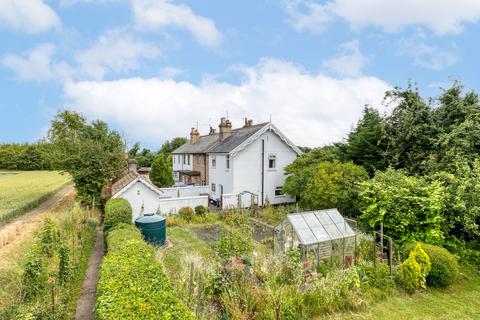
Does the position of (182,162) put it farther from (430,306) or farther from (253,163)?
(430,306)

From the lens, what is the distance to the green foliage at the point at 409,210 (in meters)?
11.0

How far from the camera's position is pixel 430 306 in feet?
26.8

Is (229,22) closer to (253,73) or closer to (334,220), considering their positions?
(253,73)

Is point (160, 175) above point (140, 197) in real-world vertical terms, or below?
above

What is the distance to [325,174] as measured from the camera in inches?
655

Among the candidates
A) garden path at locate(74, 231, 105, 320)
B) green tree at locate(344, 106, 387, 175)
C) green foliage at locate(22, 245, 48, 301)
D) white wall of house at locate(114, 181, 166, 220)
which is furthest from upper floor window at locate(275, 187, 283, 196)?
green foliage at locate(22, 245, 48, 301)

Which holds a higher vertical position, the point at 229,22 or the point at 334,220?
the point at 229,22

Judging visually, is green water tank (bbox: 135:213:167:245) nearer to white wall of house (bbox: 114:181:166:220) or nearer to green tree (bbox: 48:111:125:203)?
white wall of house (bbox: 114:181:166:220)

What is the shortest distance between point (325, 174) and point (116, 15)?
44.5 feet

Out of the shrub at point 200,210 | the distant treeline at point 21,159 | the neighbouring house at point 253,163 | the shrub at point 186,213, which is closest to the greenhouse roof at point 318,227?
the shrub at point 186,213

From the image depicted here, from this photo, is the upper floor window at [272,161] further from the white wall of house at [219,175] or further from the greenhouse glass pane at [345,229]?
the greenhouse glass pane at [345,229]

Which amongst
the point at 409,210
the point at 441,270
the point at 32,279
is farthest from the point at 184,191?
the point at 441,270

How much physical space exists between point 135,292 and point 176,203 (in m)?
14.2

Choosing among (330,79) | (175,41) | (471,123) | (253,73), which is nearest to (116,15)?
(175,41)
